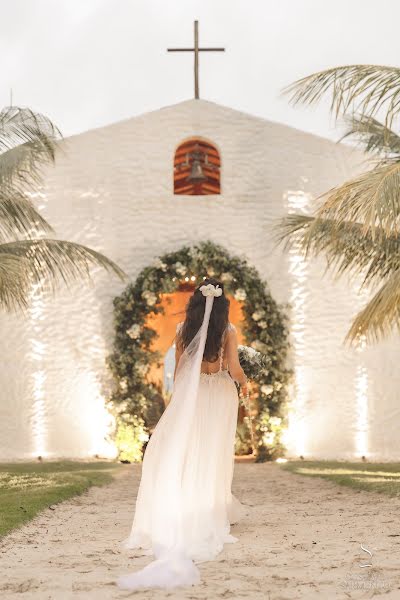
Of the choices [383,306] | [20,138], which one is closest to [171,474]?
[383,306]

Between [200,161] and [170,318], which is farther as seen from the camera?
[170,318]

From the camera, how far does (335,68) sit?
26.0ft

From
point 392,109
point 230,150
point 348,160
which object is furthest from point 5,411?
point 392,109

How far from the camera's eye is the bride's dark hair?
576 cm

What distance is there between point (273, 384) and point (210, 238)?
7.94ft

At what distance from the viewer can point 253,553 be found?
511cm

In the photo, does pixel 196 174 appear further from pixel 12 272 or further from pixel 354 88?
pixel 354 88

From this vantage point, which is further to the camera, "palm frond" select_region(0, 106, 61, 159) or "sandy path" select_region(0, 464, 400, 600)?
"palm frond" select_region(0, 106, 61, 159)

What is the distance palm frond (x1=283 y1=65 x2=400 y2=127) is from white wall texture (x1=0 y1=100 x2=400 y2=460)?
5020 millimetres

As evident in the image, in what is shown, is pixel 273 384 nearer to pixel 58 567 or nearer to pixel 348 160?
pixel 348 160

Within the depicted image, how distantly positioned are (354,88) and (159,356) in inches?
245

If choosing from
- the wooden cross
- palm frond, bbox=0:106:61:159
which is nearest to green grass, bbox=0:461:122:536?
palm frond, bbox=0:106:61:159

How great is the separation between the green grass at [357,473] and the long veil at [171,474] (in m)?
3.23

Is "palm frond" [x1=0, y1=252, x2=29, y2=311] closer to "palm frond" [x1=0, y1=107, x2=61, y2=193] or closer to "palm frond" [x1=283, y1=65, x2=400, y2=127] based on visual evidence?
"palm frond" [x1=0, y1=107, x2=61, y2=193]
